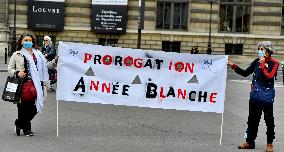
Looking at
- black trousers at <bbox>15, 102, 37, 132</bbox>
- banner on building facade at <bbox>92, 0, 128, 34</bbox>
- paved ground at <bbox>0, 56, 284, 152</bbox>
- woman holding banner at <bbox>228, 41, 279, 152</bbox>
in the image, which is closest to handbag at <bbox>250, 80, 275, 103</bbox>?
woman holding banner at <bbox>228, 41, 279, 152</bbox>

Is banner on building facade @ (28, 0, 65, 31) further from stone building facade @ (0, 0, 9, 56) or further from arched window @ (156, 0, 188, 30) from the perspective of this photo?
arched window @ (156, 0, 188, 30)

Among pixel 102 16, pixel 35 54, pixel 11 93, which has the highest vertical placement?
pixel 102 16

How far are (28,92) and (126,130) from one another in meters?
2.19

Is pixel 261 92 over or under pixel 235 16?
under

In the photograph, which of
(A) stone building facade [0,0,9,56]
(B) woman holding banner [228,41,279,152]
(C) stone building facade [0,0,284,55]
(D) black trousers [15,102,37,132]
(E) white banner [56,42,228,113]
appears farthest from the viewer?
(C) stone building facade [0,0,284,55]

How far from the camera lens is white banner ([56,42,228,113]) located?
33.2 ft

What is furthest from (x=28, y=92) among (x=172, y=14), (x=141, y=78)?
(x=172, y=14)

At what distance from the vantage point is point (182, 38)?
138ft

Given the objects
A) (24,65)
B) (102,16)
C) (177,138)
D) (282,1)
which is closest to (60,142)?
(24,65)

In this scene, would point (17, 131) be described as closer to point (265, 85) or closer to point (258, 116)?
point (258, 116)

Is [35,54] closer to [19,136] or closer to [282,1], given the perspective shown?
[19,136]

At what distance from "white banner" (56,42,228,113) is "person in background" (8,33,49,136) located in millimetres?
427

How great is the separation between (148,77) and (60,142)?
193 cm

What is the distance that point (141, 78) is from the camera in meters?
10.2
